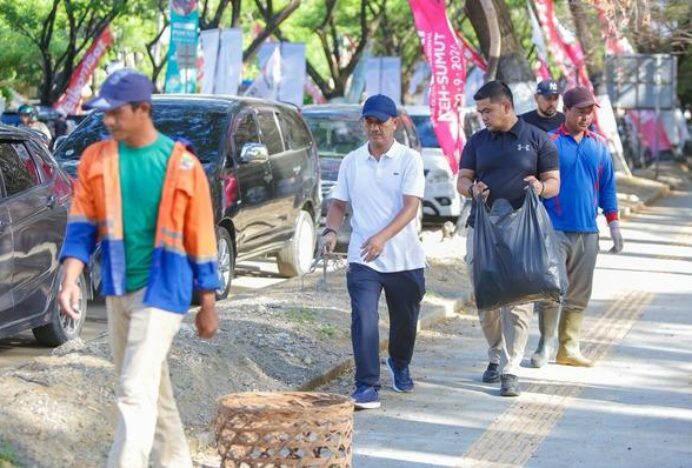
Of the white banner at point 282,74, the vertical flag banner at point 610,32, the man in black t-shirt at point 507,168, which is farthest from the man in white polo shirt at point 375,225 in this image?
the white banner at point 282,74

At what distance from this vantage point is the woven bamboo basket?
6121 millimetres

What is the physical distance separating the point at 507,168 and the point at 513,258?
577 mm

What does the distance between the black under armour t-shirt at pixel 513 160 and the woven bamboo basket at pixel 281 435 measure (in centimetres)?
302

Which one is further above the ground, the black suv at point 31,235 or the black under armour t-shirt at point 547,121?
the black under armour t-shirt at point 547,121

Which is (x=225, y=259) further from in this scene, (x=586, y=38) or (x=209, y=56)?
(x=586, y=38)

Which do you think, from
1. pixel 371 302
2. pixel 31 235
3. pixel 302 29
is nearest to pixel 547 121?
pixel 371 302

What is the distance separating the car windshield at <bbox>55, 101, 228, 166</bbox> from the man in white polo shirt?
4.95 metres

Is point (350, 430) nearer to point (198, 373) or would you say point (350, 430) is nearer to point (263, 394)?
point (263, 394)

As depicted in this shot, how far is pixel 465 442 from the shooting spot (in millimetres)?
7773

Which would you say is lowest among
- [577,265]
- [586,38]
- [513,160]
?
[577,265]

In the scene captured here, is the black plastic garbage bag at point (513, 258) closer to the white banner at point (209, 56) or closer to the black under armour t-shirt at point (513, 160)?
the black under armour t-shirt at point (513, 160)

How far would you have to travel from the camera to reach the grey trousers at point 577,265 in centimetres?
989

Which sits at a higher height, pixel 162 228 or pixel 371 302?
pixel 162 228

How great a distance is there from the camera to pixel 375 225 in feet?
27.8
